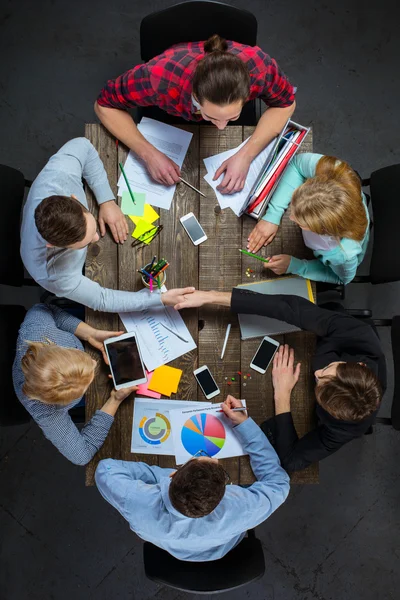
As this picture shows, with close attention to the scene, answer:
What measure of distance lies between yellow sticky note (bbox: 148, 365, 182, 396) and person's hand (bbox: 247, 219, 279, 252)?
660mm

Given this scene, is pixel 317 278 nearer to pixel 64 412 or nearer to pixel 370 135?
pixel 64 412

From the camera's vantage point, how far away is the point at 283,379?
2.16 m

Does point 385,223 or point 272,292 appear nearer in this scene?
point 272,292

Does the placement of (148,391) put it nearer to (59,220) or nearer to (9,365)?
(9,365)

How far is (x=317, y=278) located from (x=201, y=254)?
0.54 metres

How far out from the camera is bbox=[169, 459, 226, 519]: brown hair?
5.93 feet

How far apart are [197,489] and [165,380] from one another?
526mm

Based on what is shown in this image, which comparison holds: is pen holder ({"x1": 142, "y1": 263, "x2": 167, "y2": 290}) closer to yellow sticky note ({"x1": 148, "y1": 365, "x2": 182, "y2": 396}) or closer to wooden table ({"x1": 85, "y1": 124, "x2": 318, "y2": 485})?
wooden table ({"x1": 85, "y1": 124, "x2": 318, "y2": 485})

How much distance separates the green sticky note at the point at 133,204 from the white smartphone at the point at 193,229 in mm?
191

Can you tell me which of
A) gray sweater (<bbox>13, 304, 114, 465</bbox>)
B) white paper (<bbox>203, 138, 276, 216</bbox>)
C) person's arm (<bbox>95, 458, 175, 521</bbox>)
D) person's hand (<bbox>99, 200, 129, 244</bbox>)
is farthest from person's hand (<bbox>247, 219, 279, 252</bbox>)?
person's arm (<bbox>95, 458, 175, 521</bbox>)

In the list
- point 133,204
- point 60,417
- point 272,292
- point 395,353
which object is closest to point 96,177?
point 133,204

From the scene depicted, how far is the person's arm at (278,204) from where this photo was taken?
2186 millimetres

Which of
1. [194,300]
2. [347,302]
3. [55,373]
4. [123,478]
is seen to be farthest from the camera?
[347,302]

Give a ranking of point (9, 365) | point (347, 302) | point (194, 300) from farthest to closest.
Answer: point (347, 302) → point (9, 365) → point (194, 300)
